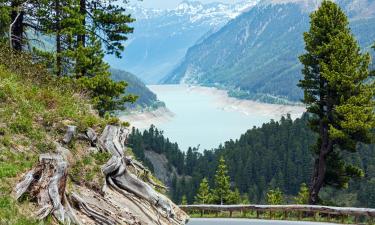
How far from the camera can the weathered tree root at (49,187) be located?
1027cm

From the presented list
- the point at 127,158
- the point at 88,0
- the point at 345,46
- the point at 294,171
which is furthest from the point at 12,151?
the point at 294,171

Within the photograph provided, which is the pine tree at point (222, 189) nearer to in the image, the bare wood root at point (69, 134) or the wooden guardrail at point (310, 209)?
the wooden guardrail at point (310, 209)

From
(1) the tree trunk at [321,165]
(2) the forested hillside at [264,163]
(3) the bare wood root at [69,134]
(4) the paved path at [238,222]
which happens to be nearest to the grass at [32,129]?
(3) the bare wood root at [69,134]

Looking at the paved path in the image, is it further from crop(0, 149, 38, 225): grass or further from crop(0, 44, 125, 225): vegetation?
crop(0, 149, 38, 225): grass

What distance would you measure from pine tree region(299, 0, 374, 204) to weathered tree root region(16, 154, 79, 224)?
781 inches

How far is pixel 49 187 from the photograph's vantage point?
413 inches

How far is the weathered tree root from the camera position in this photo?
33.7 feet

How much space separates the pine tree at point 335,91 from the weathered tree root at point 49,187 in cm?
1985

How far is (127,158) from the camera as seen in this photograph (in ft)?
51.2

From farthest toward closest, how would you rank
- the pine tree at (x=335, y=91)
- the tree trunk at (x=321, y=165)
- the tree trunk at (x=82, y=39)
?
the tree trunk at (x=321, y=165), the tree trunk at (x=82, y=39), the pine tree at (x=335, y=91)

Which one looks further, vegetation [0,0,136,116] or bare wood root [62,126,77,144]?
vegetation [0,0,136,116]

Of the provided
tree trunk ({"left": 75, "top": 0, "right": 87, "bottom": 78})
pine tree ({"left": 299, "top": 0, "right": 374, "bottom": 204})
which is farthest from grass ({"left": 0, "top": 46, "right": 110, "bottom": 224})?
pine tree ({"left": 299, "top": 0, "right": 374, "bottom": 204})

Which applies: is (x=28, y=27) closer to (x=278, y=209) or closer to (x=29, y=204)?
(x=278, y=209)

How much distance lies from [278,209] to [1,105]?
15.1 metres
